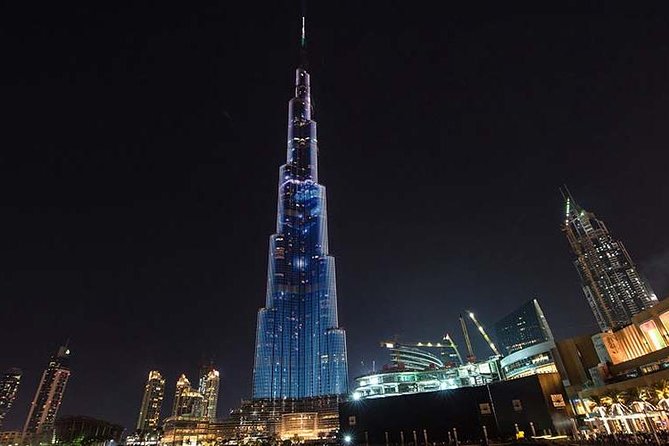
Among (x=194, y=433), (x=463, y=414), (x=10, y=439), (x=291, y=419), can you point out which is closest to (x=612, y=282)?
(x=291, y=419)

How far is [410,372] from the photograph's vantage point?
131 meters

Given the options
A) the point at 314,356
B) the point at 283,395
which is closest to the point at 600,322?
the point at 314,356

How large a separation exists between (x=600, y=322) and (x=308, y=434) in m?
151

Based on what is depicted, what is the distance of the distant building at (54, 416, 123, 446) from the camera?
135125 millimetres

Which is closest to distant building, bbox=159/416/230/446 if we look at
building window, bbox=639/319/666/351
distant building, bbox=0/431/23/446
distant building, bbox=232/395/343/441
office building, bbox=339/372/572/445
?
distant building, bbox=232/395/343/441

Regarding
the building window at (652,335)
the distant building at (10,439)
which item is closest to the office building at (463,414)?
the building window at (652,335)

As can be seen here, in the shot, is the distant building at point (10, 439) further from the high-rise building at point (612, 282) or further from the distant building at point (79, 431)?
the high-rise building at point (612, 282)

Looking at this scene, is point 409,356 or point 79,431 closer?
point 79,431

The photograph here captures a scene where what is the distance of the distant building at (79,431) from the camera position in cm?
13512

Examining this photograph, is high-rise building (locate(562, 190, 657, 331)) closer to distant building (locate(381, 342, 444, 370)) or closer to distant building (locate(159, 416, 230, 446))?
distant building (locate(381, 342, 444, 370))

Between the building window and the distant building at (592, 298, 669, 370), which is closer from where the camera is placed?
the distant building at (592, 298, 669, 370)

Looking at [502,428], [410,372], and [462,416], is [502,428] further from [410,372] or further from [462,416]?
[410,372]

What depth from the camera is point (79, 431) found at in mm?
141250

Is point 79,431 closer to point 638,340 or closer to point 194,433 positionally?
point 194,433
